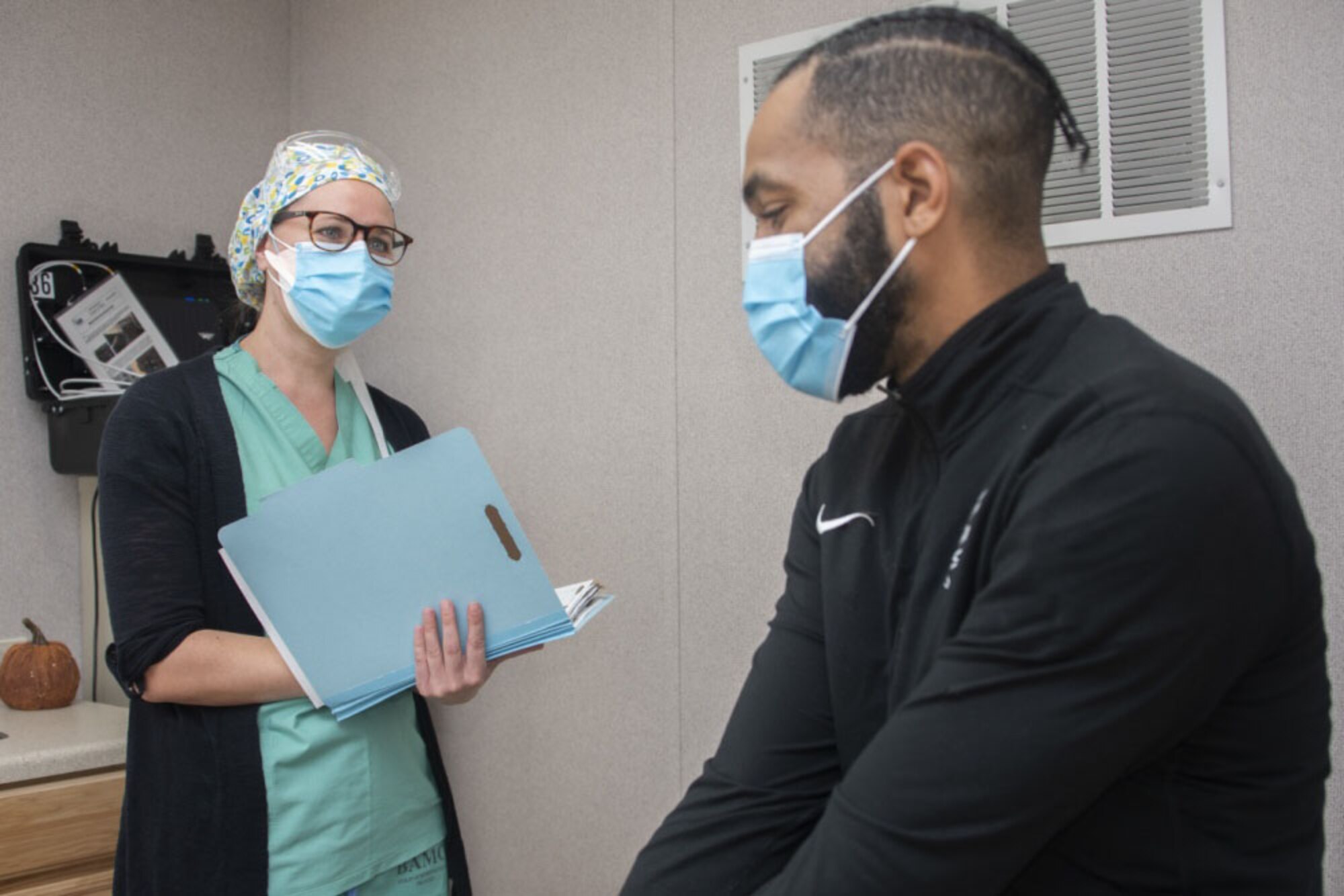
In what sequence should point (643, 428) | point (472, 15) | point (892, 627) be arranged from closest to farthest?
point (892, 627)
point (643, 428)
point (472, 15)

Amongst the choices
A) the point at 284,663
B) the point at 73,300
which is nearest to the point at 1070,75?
the point at 284,663

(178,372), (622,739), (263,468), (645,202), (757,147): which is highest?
(645,202)

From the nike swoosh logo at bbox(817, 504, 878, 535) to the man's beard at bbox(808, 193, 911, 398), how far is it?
0.12m

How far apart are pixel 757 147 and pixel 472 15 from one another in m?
1.66

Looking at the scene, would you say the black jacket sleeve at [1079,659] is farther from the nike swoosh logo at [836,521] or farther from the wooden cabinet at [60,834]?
the wooden cabinet at [60,834]

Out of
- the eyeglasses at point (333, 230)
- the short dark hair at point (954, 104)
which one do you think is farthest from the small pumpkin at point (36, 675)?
the short dark hair at point (954, 104)

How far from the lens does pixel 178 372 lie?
150cm

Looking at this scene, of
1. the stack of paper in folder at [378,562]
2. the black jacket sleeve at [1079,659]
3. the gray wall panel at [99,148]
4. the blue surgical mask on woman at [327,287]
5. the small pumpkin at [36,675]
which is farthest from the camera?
the gray wall panel at [99,148]

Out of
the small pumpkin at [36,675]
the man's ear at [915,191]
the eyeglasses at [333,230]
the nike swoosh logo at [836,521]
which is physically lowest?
the small pumpkin at [36,675]

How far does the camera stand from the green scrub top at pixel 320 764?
4.61 feet

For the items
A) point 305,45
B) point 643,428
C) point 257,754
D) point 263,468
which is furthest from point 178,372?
point 305,45

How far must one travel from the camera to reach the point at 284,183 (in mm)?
1584

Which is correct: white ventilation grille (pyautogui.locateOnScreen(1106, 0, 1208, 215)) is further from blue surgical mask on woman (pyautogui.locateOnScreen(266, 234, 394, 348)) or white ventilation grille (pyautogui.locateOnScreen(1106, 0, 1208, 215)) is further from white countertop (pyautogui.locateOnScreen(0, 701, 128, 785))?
white countertop (pyautogui.locateOnScreen(0, 701, 128, 785))

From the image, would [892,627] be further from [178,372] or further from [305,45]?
[305,45]
